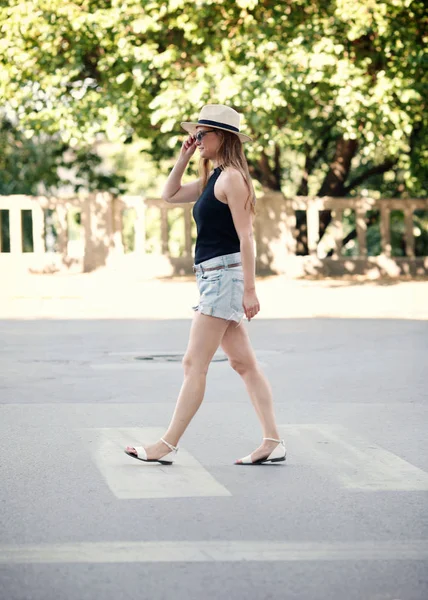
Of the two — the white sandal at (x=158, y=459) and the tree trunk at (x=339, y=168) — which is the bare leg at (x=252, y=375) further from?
the tree trunk at (x=339, y=168)

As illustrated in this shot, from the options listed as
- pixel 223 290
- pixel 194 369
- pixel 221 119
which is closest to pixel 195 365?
pixel 194 369

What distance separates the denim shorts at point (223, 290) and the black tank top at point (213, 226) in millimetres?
43

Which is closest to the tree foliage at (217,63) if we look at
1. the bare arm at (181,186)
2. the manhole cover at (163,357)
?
the manhole cover at (163,357)

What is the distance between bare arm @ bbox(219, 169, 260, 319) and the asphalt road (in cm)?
101

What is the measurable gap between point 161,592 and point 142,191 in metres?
56.6

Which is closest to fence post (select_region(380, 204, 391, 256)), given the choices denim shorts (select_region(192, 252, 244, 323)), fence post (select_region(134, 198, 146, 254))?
fence post (select_region(134, 198, 146, 254))

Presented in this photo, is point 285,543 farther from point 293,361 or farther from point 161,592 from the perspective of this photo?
point 293,361

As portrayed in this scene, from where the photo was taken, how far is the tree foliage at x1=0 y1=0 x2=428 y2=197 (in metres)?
21.5

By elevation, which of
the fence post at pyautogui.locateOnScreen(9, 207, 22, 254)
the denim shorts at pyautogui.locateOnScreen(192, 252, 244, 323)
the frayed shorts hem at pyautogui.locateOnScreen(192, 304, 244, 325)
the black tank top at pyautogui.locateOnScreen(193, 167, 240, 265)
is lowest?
the fence post at pyautogui.locateOnScreen(9, 207, 22, 254)

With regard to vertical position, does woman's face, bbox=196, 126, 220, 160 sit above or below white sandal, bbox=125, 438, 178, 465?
above

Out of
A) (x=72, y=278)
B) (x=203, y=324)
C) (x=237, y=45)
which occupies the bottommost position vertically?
(x=72, y=278)

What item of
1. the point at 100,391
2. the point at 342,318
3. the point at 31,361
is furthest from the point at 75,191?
the point at 100,391

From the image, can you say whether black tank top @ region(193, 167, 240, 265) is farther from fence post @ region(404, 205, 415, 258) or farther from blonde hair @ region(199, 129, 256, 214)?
fence post @ region(404, 205, 415, 258)

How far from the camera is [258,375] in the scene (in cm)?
707
